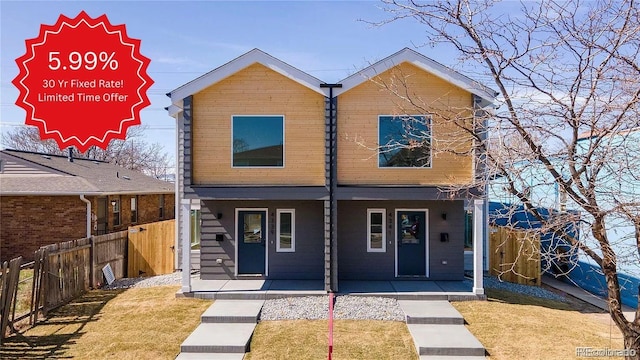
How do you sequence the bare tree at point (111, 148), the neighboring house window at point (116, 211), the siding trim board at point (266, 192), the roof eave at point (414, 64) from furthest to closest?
the bare tree at point (111, 148) → the neighboring house window at point (116, 211) → the siding trim board at point (266, 192) → the roof eave at point (414, 64)

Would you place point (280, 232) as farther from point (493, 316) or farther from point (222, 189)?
point (493, 316)

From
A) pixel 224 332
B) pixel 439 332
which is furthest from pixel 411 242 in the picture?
pixel 224 332

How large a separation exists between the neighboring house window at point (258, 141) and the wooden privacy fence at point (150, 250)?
4332 mm

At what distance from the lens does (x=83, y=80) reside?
381 inches

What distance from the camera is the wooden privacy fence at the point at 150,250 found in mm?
12008

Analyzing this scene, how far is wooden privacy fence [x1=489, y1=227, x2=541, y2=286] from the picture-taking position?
11.7m

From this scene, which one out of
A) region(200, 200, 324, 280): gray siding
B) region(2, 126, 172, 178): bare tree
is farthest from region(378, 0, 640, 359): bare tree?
region(2, 126, 172, 178): bare tree

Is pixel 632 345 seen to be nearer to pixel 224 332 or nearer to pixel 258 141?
pixel 224 332

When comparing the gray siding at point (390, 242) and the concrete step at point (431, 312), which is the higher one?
the gray siding at point (390, 242)

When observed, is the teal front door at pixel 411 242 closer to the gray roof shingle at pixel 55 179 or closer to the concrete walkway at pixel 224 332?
the concrete walkway at pixel 224 332

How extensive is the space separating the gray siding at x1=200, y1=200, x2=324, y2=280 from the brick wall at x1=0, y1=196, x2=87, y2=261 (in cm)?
509

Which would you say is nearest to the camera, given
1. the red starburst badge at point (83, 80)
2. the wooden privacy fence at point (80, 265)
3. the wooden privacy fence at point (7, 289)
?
the wooden privacy fence at point (7, 289)
